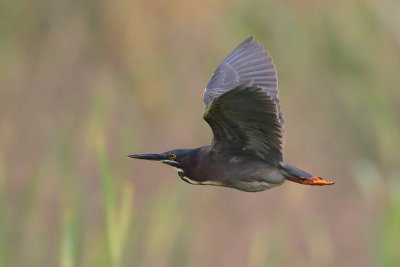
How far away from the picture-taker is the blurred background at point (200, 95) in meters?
4.67

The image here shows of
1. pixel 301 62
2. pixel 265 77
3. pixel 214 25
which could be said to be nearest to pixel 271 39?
pixel 301 62

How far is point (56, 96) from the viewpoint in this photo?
5586 millimetres

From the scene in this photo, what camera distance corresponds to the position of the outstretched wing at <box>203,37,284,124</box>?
304 cm

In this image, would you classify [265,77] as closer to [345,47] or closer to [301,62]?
[345,47]

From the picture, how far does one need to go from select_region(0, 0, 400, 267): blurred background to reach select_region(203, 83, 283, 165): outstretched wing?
71.7 inches

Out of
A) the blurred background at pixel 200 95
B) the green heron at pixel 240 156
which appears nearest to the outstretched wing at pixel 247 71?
the green heron at pixel 240 156

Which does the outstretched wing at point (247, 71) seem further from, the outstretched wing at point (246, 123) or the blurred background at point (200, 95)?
the blurred background at point (200, 95)

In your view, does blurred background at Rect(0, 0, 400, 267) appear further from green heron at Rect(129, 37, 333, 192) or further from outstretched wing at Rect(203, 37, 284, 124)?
green heron at Rect(129, 37, 333, 192)

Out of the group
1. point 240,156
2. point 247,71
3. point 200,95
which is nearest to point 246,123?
point 240,156

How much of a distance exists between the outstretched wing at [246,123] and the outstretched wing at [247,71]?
56 cm

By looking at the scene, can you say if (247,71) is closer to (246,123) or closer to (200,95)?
(246,123)

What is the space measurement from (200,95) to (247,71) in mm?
2281

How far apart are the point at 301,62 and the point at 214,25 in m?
0.81

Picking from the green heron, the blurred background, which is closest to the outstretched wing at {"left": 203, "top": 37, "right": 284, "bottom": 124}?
the green heron
